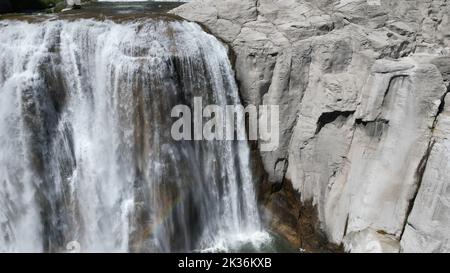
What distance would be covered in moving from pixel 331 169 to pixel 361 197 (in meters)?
1.22

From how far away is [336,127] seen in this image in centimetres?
1243

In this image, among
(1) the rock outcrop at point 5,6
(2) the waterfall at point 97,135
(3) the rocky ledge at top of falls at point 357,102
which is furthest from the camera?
(1) the rock outcrop at point 5,6

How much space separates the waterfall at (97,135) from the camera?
11.3 metres

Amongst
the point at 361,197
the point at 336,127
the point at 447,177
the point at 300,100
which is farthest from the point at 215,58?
the point at 447,177

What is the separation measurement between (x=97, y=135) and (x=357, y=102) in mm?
7441

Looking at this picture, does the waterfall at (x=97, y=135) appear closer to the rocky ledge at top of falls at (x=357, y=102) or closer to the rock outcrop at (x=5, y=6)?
the rocky ledge at top of falls at (x=357, y=102)

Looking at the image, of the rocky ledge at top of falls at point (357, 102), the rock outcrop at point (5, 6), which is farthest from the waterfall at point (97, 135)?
the rock outcrop at point (5, 6)

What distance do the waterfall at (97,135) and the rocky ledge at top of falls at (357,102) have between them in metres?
2.06

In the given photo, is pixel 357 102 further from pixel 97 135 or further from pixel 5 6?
pixel 5 6

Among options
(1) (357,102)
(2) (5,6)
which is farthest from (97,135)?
(2) (5,6)

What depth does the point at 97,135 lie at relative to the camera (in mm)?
11766

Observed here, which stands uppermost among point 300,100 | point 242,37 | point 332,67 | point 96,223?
point 242,37

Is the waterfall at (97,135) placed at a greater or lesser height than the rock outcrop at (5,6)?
lesser
